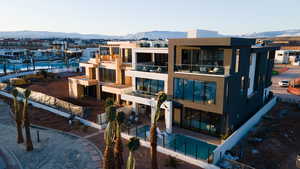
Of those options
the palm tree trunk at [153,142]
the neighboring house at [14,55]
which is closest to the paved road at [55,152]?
the palm tree trunk at [153,142]

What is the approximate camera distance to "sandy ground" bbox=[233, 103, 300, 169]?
52.3ft

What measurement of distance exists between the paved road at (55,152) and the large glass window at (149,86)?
8753 millimetres

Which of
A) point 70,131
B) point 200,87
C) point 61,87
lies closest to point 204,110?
point 200,87

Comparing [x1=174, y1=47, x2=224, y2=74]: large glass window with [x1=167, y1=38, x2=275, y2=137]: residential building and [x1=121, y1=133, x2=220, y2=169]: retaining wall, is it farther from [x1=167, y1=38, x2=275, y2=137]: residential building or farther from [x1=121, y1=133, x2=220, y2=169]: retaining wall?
[x1=121, y1=133, x2=220, y2=169]: retaining wall

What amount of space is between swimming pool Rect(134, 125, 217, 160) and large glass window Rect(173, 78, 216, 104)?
12.0ft

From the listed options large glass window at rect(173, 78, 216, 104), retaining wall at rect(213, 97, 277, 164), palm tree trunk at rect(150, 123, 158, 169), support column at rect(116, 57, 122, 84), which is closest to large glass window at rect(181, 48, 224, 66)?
large glass window at rect(173, 78, 216, 104)

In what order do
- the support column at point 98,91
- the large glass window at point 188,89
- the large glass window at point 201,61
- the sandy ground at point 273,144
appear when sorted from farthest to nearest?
the support column at point 98,91
the large glass window at point 188,89
the large glass window at point 201,61
the sandy ground at point 273,144

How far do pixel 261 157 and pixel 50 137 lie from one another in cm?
1871

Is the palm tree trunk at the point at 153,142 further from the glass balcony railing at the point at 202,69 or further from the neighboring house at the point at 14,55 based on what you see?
the neighboring house at the point at 14,55

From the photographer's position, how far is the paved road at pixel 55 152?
1537cm

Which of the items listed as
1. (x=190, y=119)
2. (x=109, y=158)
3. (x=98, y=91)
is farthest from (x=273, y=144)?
(x=98, y=91)

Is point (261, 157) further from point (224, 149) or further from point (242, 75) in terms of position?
point (242, 75)

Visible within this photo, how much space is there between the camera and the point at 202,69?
19.1 m

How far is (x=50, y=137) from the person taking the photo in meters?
20.0
